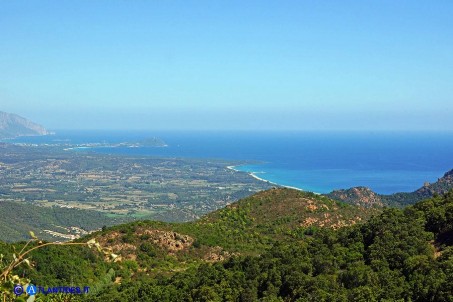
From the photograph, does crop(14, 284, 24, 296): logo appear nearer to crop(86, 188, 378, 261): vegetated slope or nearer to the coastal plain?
crop(86, 188, 378, 261): vegetated slope

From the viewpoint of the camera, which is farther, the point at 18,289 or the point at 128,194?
the point at 128,194

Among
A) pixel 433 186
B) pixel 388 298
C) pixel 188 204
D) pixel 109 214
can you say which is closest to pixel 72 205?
pixel 109 214

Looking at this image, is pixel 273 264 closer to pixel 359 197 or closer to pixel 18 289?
pixel 18 289

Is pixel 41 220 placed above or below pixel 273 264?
below

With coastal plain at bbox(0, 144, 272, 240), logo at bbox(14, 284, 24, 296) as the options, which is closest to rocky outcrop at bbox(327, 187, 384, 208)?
coastal plain at bbox(0, 144, 272, 240)

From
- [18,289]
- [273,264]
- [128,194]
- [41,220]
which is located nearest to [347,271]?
[273,264]

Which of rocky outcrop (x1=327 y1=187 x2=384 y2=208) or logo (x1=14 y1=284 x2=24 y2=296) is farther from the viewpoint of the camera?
rocky outcrop (x1=327 y1=187 x2=384 y2=208)

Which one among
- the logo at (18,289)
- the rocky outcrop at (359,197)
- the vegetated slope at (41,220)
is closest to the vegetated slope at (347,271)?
the logo at (18,289)
